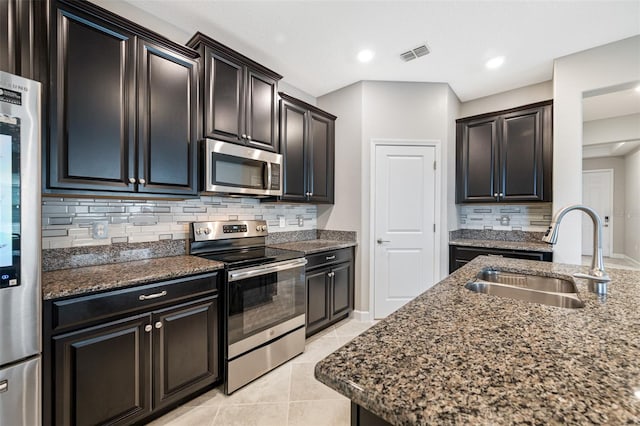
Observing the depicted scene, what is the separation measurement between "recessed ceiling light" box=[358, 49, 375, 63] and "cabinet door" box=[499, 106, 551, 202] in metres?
1.80

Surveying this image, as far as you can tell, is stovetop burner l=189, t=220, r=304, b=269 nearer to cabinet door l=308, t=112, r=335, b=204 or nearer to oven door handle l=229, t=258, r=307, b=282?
oven door handle l=229, t=258, r=307, b=282

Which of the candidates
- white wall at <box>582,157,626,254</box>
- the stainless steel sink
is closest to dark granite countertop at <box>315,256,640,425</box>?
the stainless steel sink

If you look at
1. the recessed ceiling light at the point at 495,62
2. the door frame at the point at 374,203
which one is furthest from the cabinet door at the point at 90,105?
the recessed ceiling light at the point at 495,62

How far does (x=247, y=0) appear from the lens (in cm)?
201

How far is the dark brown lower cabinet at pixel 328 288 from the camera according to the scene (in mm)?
2715

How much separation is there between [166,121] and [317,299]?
204 cm

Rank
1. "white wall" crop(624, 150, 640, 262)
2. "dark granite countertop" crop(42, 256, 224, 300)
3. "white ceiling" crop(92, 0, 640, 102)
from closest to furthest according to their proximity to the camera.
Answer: "dark granite countertop" crop(42, 256, 224, 300)
"white ceiling" crop(92, 0, 640, 102)
"white wall" crop(624, 150, 640, 262)

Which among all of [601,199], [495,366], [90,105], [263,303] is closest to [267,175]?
[263,303]

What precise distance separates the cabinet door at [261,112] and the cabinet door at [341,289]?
148 centimetres

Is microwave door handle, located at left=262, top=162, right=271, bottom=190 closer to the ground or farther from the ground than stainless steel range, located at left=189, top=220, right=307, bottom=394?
farther from the ground

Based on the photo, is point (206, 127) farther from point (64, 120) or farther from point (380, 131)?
point (380, 131)

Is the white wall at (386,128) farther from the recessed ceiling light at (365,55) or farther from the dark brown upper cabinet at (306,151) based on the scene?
the recessed ceiling light at (365,55)

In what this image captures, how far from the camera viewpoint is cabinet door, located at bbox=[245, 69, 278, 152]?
95.0 inches

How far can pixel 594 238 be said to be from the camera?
130 cm
